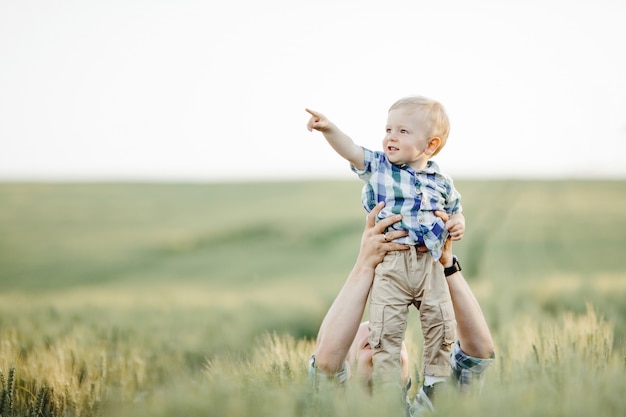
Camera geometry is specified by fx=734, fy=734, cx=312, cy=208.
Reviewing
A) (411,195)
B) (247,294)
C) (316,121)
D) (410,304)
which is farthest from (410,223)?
(247,294)

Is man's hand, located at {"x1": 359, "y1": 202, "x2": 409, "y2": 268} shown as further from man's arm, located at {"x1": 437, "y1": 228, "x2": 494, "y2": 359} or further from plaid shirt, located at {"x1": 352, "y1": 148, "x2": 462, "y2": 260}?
man's arm, located at {"x1": 437, "y1": 228, "x2": 494, "y2": 359}

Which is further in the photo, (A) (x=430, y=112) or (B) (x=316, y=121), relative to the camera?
(A) (x=430, y=112)

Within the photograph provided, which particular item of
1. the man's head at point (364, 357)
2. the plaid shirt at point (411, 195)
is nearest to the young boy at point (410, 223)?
the plaid shirt at point (411, 195)

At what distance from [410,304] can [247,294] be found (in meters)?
5.05

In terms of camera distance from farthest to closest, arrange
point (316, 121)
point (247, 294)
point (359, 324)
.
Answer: point (247, 294) < point (359, 324) < point (316, 121)

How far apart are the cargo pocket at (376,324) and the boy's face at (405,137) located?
0.57 meters

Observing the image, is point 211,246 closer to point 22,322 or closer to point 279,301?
point 279,301

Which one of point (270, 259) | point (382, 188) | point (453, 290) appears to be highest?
point (382, 188)

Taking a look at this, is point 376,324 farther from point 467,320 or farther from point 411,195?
point 411,195

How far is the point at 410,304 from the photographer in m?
2.75

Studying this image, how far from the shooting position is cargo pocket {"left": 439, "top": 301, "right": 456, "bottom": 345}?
2717 millimetres

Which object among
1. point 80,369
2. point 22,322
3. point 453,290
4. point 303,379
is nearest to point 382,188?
point 453,290

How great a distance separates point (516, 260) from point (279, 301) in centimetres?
557

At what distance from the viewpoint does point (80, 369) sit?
10.9 ft
